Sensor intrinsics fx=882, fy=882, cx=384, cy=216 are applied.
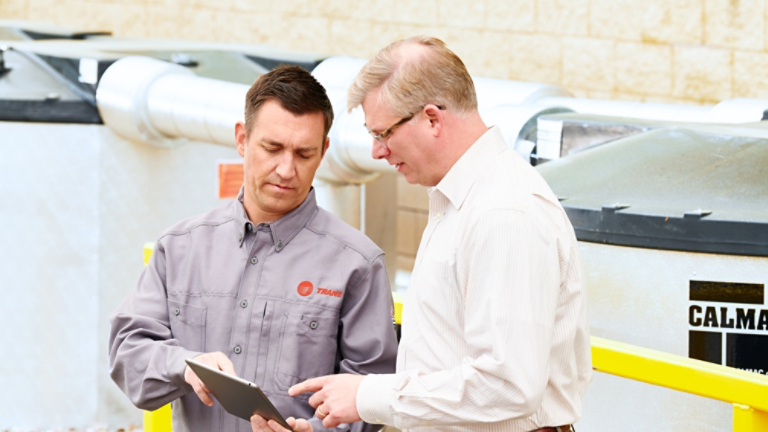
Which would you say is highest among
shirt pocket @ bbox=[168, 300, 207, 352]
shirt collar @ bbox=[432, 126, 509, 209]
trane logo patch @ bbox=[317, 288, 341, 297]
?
shirt collar @ bbox=[432, 126, 509, 209]

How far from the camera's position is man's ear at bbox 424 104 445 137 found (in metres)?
1.38

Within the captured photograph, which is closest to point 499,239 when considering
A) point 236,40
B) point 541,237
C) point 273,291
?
point 541,237

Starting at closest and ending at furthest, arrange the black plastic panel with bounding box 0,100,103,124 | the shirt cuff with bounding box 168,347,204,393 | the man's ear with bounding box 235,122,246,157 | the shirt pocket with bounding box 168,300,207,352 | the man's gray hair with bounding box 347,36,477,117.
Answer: the man's gray hair with bounding box 347,36,477,117, the shirt cuff with bounding box 168,347,204,393, the shirt pocket with bounding box 168,300,207,352, the man's ear with bounding box 235,122,246,157, the black plastic panel with bounding box 0,100,103,124

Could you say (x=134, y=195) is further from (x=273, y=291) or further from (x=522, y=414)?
(x=522, y=414)

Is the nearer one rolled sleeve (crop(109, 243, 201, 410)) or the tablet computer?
the tablet computer

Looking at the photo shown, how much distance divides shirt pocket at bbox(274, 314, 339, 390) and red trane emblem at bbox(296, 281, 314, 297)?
4 cm

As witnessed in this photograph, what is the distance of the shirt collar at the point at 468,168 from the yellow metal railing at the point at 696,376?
622mm

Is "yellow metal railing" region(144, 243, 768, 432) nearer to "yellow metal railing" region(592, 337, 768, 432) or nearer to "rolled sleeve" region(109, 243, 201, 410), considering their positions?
"yellow metal railing" region(592, 337, 768, 432)

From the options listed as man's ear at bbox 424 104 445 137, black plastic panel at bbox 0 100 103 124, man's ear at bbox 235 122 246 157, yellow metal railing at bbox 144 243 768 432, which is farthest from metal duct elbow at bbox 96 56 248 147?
man's ear at bbox 424 104 445 137

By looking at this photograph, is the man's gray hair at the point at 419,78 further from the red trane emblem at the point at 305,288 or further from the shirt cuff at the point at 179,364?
the shirt cuff at the point at 179,364

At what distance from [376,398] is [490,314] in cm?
24

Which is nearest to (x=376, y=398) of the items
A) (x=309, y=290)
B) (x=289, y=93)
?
(x=309, y=290)

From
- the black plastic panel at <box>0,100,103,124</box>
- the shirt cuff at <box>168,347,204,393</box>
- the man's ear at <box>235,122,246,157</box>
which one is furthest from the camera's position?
the black plastic panel at <box>0,100,103,124</box>

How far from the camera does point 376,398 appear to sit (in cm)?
134
